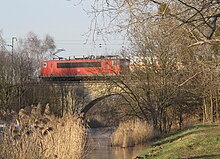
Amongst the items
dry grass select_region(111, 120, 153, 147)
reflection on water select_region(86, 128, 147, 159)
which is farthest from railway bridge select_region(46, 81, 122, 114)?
dry grass select_region(111, 120, 153, 147)

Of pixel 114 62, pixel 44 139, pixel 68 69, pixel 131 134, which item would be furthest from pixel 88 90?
pixel 44 139

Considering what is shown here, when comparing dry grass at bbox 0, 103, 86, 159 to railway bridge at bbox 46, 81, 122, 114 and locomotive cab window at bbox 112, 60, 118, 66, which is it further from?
locomotive cab window at bbox 112, 60, 118, 66

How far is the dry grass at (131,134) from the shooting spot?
22.3m

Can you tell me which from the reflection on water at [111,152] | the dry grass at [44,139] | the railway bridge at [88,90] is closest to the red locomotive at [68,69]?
the railway bridge at [88,90]

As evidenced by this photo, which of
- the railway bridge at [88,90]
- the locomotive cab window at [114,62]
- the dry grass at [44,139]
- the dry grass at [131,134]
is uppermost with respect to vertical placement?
the locomotive cab window at [114,62]

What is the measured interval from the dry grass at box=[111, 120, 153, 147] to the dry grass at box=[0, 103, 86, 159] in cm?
880

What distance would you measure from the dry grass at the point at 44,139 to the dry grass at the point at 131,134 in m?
8.80

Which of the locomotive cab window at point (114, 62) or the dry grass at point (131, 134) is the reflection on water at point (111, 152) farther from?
the locomotive cab window at point (114, 62)

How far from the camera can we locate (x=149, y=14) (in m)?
9.30

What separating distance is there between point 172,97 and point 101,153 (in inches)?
354

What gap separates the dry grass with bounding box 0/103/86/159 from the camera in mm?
9328

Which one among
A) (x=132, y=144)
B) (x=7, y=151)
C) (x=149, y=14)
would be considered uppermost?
(x=149, y=14)

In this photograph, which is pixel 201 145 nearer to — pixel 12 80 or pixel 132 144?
pixel 132 144

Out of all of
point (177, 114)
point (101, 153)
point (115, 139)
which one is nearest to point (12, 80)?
point (177, 114)
